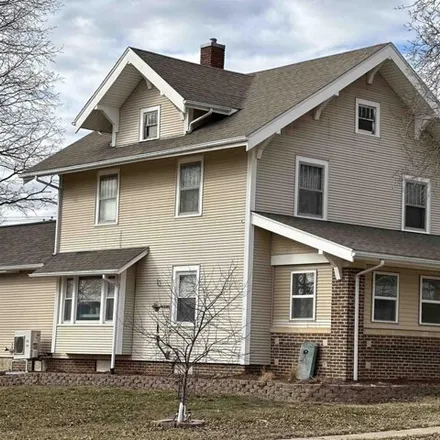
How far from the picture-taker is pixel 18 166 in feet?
86.2

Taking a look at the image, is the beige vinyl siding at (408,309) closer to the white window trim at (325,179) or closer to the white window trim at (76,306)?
the white window trim at (325,179)

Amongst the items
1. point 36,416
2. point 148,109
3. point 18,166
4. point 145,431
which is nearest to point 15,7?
point 18,166

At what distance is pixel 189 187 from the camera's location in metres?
27.7

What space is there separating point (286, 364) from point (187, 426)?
7789mm

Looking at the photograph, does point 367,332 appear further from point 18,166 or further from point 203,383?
point 18,166

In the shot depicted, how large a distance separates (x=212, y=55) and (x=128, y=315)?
29.7 ft

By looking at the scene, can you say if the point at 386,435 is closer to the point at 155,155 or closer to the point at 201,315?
the point at 201,315

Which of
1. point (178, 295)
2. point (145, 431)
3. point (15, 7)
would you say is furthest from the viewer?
point (178, 295)

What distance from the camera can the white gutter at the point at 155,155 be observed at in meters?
25.2

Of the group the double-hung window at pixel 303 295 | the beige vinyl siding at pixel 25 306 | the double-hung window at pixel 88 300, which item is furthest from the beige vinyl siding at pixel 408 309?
the beige vinyl siding at pixel 25 306

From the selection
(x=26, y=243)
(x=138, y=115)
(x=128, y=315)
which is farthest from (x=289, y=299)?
(x=26, y=243)

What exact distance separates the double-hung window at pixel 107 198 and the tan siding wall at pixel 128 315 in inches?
83.2

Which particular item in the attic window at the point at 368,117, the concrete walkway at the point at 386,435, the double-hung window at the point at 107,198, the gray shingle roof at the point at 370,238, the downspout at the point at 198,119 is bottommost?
the concrete walkway at the point at 386,435

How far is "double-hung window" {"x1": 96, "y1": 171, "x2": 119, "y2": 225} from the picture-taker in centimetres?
2997
